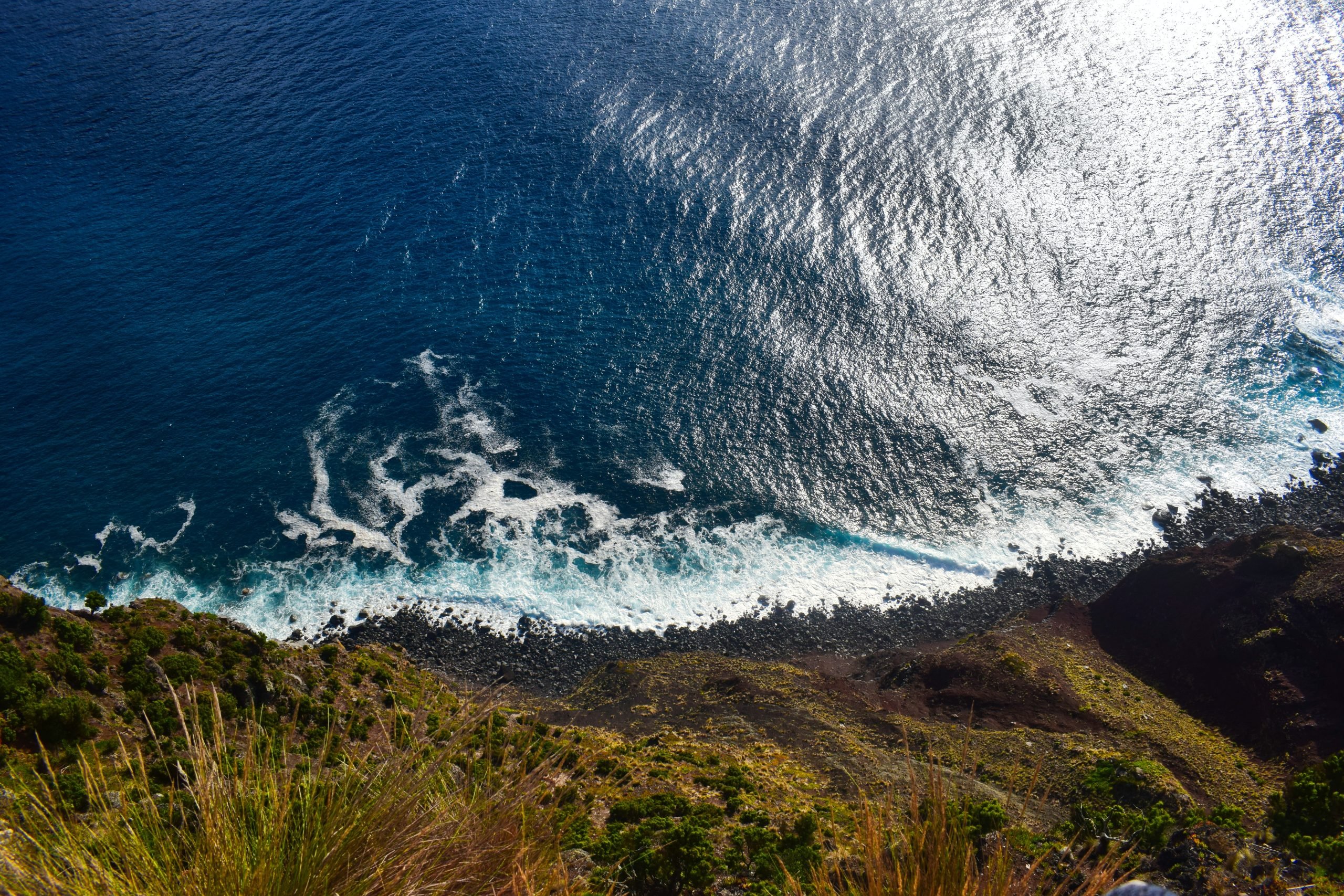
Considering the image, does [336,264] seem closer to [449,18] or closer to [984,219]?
[449,18]

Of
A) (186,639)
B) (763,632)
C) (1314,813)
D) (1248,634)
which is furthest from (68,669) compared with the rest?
(1248,634)

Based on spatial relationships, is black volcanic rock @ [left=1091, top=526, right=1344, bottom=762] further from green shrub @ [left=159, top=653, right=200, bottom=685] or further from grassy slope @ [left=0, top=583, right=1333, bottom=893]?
green shrub @ [left=159, top=653, right=200, bottom=685]

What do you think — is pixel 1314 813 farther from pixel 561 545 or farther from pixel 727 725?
pixel 561 545

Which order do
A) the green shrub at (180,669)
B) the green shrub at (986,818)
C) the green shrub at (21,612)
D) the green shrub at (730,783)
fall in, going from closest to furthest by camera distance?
the green shrub at (986,818)
the green shrub at (21,612)
the green shrub at (730,783)
the green shrub at (180,669)

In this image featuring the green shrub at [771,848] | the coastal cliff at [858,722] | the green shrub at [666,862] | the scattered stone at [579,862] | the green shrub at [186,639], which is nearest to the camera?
the green shrub at [666,862]

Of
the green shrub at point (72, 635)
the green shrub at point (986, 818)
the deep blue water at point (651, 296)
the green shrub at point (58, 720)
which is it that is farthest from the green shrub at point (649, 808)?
the green shrub at point (72, 635)

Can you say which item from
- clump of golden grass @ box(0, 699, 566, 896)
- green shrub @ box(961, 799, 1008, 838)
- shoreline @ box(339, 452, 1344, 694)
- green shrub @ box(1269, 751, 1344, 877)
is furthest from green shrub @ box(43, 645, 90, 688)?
green shrub @ box(1269, 751, 1344, 877)

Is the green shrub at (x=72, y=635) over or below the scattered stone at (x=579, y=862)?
below

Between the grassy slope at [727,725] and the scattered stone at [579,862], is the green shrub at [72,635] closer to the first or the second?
the grassy slope at [727,725]
